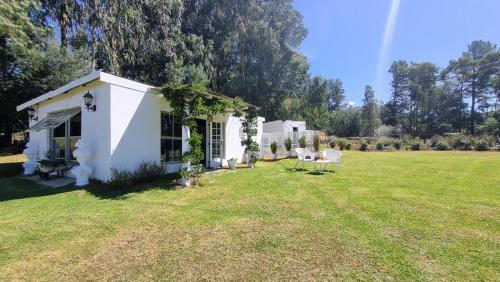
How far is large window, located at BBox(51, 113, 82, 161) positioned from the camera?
9.09 meters

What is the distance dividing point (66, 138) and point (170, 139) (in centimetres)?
385

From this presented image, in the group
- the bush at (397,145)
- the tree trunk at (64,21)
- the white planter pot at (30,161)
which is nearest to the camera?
the white planter pot at (30,161)

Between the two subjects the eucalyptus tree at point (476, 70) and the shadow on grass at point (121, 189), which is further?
the eucalyptus tree at point (476, 70)

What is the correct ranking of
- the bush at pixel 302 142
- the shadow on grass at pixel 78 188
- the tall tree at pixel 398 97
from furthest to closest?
the tall tree at pixel 398 97 < the bush at pixel 302 142 < the shadow on grass at pixel 78 188

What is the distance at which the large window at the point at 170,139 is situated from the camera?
30.8 feet

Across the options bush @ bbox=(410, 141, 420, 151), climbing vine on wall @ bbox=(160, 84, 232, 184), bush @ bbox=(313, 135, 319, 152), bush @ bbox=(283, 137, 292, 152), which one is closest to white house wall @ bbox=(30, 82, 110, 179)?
climbing vine on wall @ bbox=(160, 84, 232, 184)

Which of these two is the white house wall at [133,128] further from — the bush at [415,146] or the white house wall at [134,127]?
the bush at [415,146]

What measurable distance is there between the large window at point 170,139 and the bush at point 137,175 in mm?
654

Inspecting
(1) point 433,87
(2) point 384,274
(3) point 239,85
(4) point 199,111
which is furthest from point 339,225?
(1) point 433,87

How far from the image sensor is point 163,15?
1909cm

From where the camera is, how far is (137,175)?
8094 mm

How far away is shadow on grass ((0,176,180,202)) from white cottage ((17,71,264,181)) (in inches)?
24.9

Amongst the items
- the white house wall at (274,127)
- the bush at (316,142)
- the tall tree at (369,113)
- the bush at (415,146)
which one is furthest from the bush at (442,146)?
the tall tree at (369,113)

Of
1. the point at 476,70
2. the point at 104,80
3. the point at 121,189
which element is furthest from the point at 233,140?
the point at 476,70
